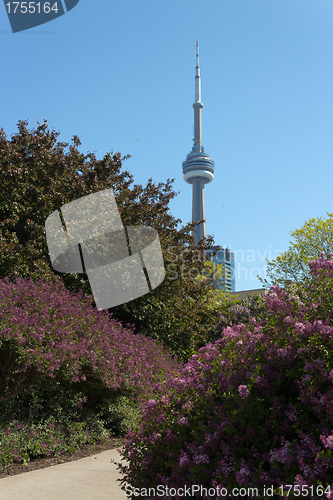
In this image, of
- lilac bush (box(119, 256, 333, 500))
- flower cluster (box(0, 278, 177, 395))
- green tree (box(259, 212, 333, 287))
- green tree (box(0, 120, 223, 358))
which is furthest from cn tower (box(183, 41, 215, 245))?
lilac bush (box(119, 256, 333, 500))

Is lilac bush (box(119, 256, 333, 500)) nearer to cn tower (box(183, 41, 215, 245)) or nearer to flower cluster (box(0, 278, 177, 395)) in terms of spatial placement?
flower cluster (box(0, 278, 177, 395))

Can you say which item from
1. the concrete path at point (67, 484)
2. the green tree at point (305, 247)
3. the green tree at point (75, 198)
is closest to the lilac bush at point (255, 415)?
the concrete path at point (67, 484)

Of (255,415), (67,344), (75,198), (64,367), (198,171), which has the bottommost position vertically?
(255,415)

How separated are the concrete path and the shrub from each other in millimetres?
1241

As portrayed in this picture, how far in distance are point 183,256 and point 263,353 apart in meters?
10.8

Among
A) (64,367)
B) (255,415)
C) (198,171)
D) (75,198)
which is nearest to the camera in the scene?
(255,415)

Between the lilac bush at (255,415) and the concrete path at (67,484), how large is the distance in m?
1.31

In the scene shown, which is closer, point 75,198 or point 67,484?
point 67,484

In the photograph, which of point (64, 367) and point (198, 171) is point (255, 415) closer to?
point (64, 367)

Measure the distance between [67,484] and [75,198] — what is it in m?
8.54

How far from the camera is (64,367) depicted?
6.39 meters

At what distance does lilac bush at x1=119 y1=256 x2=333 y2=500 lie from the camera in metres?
2.51

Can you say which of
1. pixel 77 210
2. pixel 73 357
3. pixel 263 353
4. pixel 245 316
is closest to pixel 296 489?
pixel 263 353

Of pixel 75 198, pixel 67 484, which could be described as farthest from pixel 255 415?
pixel 75 198
